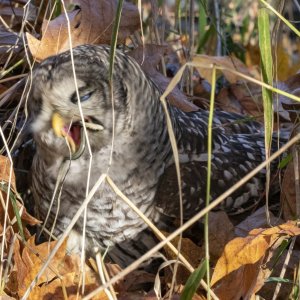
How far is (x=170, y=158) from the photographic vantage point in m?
2.66

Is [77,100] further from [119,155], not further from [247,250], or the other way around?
[247,250]

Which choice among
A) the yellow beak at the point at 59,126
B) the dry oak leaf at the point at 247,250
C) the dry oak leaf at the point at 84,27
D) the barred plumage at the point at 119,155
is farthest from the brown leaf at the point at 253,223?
the dry oak leaf at the point at 84,27

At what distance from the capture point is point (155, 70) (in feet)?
9.94

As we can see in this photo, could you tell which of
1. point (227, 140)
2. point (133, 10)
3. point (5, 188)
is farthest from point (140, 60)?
point (5, 188)

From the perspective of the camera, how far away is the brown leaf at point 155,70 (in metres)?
2.95

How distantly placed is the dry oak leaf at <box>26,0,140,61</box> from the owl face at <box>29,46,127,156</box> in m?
0.35

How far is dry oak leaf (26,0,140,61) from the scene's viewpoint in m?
2.71

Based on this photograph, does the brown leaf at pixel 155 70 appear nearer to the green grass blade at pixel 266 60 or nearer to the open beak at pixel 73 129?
the open beak at pixel 73 129

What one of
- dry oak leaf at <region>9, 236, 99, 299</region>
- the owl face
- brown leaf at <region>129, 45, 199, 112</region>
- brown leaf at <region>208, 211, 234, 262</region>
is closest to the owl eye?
the owl face

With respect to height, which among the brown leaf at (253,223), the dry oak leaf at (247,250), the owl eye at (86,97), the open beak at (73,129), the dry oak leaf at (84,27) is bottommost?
the brown leaf at (253,223)

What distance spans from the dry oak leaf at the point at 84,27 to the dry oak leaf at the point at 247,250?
3.20 ft

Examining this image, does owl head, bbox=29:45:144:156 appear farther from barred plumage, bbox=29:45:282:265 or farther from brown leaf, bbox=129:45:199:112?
brown leaf, bbox=129:45:199:112

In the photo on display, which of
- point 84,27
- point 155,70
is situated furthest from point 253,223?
point 84,27

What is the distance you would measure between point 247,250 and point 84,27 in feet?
3.63
